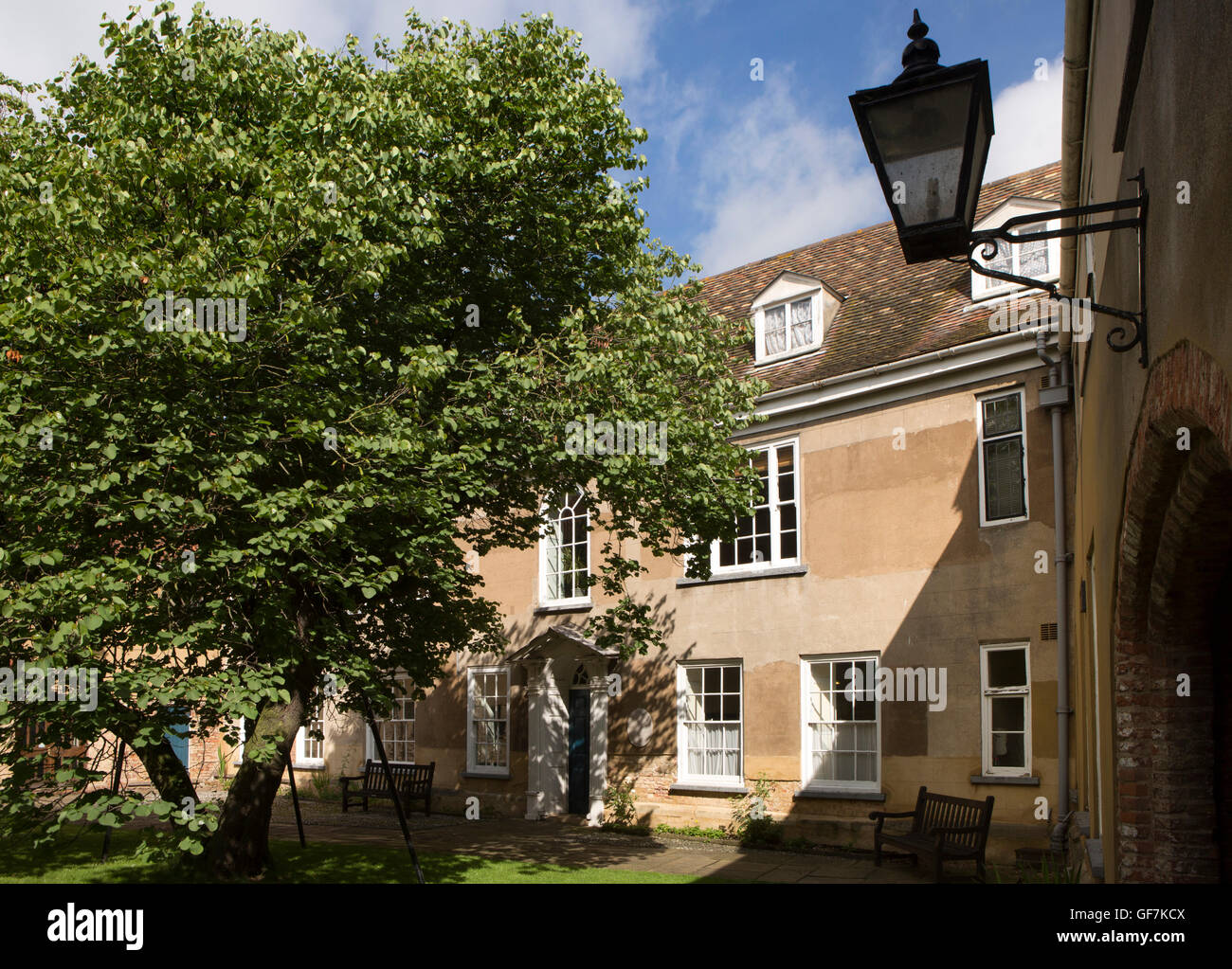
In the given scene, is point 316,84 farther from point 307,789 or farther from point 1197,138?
point 307,789

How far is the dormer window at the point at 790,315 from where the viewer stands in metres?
17.3

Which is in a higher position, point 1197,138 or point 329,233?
point 329,233

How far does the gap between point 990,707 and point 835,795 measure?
2673 millimetres

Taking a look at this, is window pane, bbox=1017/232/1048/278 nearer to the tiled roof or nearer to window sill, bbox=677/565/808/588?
the tiled roof

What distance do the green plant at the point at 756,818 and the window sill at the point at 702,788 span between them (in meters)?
0.15

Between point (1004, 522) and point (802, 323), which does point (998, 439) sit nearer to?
point (1004, 522)

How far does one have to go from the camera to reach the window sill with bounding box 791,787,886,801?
47.4ft

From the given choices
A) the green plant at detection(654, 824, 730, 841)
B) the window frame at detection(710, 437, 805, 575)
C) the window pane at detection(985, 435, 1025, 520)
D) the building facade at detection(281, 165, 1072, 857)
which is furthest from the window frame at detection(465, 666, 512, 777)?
the window pane at detection(985, 435, 1025, 520)

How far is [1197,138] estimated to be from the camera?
3176mm

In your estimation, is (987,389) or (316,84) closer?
(316,84)
